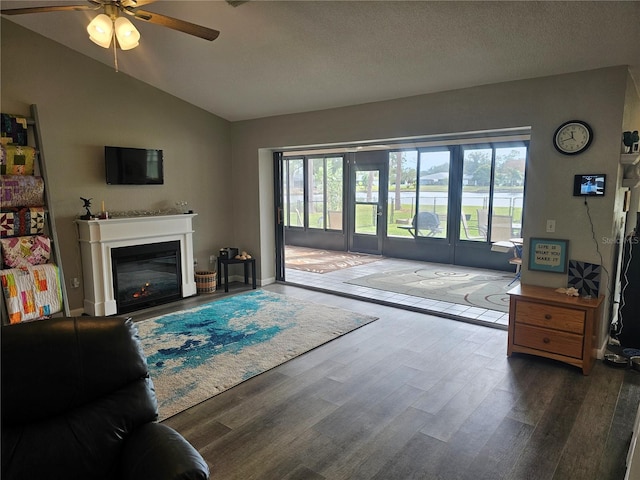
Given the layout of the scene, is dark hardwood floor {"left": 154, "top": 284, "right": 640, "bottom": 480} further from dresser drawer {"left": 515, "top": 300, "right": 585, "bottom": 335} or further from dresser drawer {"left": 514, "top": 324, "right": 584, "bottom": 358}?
dresser drawer {"left": 515, "top": 300, "right": 585, "bottom": 335}

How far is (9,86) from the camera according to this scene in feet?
13.4

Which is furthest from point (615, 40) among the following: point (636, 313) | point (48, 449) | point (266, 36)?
point (48, 449)

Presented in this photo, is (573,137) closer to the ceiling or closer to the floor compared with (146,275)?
closer to the ceiling

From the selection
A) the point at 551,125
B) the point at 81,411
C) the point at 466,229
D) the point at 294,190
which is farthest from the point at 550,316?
the point at 294,190

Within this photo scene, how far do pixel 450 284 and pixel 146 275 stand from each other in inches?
168

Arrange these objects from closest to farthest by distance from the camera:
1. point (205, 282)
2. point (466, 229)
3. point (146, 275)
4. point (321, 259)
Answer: point (146, 275) → point (205, 282) → point (466, 229) → point (321, 259)

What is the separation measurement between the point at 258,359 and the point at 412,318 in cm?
191

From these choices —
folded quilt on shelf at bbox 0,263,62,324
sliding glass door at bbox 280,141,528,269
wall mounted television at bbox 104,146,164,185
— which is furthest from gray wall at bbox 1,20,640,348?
sliding glass door at bbox 280,141,528,269

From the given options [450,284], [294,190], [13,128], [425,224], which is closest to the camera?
[13,128]

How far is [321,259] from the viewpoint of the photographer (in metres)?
8.42

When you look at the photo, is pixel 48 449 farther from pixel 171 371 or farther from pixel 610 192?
pixel 610 192

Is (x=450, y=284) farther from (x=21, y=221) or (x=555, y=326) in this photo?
(x=21, y=221)

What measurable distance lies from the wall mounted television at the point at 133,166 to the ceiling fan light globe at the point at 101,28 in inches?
94.9

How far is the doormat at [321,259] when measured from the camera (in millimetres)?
7594
